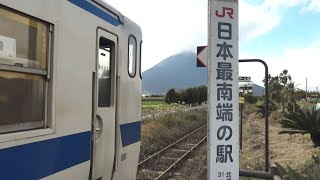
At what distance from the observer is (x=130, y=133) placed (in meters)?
6.48

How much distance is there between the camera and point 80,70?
180 inches

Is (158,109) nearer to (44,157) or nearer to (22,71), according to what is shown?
(44,157)

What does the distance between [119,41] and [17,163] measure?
105 inches

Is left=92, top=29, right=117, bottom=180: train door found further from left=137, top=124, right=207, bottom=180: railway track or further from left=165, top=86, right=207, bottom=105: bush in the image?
left=165, top=86, right=207, bottom=105: bush

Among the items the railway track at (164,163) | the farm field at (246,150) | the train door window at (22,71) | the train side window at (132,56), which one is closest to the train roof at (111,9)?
the train side window at (132,56)

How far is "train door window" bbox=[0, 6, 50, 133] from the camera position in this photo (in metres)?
3.45

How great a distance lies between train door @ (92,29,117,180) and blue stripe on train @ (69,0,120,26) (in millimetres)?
178

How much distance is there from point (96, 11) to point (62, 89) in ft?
4.21

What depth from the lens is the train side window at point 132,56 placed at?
6.35 meters

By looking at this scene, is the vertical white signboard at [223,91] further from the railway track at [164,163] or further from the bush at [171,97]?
the bush at [171,97]

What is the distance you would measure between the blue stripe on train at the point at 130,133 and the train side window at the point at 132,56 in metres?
0.72

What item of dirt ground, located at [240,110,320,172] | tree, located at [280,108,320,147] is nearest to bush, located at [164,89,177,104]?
dirt ground, located at [240,110,320,172]

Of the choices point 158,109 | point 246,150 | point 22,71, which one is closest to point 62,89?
point 22,71

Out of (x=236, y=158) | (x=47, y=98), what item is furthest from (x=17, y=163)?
(x=236, y=158)
